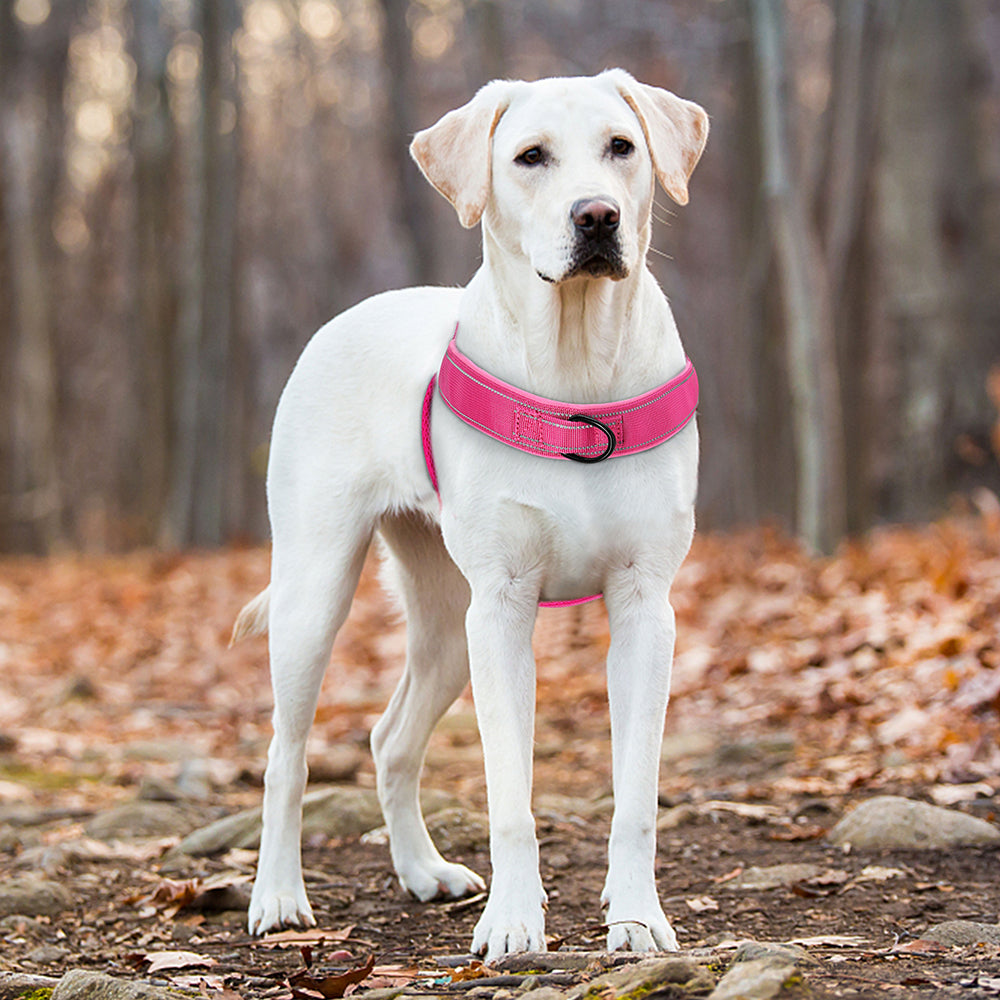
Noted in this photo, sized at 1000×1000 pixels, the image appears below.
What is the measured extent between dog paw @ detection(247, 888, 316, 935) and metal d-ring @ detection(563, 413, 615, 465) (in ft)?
5.31

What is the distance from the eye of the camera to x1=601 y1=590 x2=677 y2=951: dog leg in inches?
125

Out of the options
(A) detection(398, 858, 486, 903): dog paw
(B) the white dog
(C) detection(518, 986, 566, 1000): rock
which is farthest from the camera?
(A) detection(398, 858, 486, 903): dog paw

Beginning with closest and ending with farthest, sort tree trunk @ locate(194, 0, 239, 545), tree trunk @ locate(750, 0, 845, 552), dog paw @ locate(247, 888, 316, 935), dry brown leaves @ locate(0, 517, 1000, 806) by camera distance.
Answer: dog paw @ locate(247, 888, 316, 935) < dry brown leaves @ locate(0, 517, 1000, 806) < tree trunk @ locate(750, 0, 845, 552) < tree trunk @ locate(194, 0, 239, 545)

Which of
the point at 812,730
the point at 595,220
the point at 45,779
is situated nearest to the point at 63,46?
the point at 45,779

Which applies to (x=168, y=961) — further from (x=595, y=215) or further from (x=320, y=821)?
(x=595, y=215)

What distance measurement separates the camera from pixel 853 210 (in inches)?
514

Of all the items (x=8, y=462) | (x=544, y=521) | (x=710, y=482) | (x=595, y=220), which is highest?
(x=595, y=220)

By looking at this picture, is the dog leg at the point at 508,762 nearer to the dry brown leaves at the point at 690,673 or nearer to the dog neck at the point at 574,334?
the dog neck at the point at 574,334

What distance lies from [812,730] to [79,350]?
24.7m

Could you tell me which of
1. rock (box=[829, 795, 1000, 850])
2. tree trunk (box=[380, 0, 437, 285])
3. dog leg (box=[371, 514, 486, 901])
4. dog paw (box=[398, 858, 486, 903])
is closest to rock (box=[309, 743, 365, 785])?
dog leg (box=[371, 514, 486, 901])

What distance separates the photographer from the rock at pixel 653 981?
2.58 meters

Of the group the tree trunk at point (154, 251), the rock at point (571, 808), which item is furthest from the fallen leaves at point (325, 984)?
the tree trunk at point (154, 251)

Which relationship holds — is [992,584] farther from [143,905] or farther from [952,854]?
[143,905]

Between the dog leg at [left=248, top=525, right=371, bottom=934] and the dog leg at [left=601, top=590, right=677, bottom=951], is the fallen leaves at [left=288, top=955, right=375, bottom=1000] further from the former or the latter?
the dog leg at [left=248, top=525, right=371, bottom=934]
